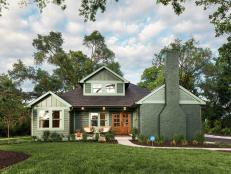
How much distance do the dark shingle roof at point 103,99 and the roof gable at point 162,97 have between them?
12.6 ft

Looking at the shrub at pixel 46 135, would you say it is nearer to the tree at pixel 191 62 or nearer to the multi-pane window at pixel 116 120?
the multi-pane window at pixel 116 120

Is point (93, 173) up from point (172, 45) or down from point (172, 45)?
down

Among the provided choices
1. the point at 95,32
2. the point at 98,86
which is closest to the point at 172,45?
the point at 95,32

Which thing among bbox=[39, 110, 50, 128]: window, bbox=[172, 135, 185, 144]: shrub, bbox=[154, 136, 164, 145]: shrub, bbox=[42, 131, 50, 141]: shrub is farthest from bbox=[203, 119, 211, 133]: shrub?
bbox=[42, 131, 50, 141]: shrub

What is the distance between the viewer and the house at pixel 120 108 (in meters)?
23.4

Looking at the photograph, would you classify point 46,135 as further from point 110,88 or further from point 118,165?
point 118,165

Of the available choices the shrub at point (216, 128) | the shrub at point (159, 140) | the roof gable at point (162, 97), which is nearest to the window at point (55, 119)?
the roof gable at point (162, 97)

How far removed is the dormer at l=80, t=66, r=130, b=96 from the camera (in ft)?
102

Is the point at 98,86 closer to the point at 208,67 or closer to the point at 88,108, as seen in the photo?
the point at 88,108

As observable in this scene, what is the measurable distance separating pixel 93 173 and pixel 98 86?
21533 millimetres

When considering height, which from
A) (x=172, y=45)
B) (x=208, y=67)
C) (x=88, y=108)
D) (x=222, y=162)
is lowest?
(x=222, y=162)

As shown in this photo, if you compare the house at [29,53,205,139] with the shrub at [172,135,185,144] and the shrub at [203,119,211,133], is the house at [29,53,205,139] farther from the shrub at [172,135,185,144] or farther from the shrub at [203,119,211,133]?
the shrub at [203,119,211,133]

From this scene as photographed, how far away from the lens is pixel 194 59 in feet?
160

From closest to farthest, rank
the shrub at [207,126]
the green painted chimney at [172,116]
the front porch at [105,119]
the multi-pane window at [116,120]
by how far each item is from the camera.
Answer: the green painted chimney at [172,116]
the front porch at [105,119]
the multi-pane window at [116,120]
the shrub at [207,126]
